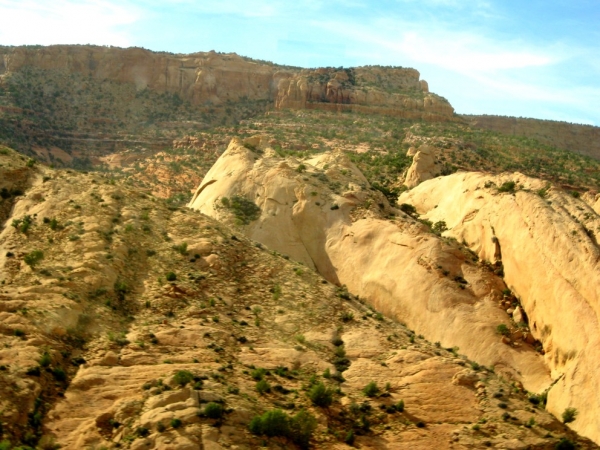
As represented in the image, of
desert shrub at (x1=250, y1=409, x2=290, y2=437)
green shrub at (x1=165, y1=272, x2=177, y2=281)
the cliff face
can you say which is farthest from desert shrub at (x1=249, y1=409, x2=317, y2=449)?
the cliff face

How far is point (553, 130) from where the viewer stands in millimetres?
134125

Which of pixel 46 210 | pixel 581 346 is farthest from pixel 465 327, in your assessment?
pixel 46 210

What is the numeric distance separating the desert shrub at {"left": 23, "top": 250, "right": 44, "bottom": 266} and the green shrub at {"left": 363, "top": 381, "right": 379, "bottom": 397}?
11.0m

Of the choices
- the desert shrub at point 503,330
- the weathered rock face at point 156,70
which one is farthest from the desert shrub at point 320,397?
the weathered rock face at point 156,70

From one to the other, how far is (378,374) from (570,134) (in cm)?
11887

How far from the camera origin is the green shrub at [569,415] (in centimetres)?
2456

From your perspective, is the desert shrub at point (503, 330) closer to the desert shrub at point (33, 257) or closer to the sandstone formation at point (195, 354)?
the sandstone formation at point (195, 354)

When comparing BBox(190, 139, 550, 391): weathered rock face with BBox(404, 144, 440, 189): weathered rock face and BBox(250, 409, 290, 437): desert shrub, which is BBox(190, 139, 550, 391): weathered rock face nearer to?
BBox(250, 409, 290, 437): desert shrub

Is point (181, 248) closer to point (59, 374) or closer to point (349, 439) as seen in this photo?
point (59, 374)

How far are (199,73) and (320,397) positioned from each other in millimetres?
97340

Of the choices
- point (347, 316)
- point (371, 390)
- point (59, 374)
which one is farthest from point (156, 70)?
point (59, 374)

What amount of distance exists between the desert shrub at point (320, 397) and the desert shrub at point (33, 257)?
393 inches

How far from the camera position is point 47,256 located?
26.9 meters

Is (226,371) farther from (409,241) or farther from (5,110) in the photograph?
(5,110)
